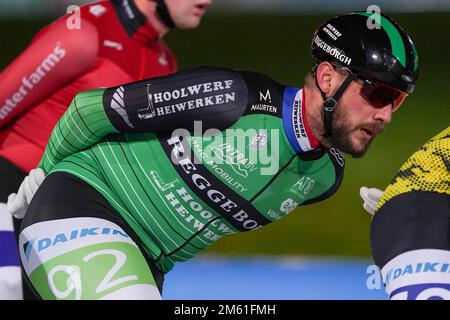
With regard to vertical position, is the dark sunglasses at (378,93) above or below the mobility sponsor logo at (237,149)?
above

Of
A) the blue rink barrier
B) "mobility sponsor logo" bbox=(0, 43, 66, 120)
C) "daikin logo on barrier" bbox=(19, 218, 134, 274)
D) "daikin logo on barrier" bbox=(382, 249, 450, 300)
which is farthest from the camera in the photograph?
the blue rink barrier

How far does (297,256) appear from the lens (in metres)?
8.59

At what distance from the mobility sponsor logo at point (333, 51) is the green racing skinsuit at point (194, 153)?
0.67ft

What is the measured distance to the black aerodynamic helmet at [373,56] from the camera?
3.44 meters

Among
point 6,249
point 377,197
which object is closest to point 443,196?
point 377,197

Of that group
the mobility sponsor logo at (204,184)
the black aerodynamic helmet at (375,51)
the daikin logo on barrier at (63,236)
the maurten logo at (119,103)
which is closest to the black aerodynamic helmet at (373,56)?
the black aerodynamic helmet at (375,51)

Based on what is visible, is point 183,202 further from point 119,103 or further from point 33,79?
point 33,79

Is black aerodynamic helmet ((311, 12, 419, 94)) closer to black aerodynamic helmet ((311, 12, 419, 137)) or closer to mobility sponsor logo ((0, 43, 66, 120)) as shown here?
black aerodynamic helmet ((311, 12, 419, 137))

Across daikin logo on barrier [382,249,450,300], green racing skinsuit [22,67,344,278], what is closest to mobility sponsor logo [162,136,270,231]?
green racing skinsuit [22,67,344,278]

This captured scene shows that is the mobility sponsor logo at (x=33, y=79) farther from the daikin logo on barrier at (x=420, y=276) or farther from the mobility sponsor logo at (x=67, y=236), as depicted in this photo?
the daikin logo on barrier at (x=420, y=276)

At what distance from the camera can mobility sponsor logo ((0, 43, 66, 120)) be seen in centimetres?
445

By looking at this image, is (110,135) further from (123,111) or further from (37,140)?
(37,140)

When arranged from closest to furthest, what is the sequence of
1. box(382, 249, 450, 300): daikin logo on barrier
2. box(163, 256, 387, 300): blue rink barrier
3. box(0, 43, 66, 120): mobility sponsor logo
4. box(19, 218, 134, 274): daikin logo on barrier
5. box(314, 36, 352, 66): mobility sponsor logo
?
box(382, 249, 450, 300): daikin logo on barrier → box(19, 218, 134, 274): daikin logo on barrier → box(314, 36, 352, 66): mobility sponsor logo → box(0, 43, 66, 120): mobility sponsor logo → box(163, 256, 387, 300): blue rink barrier

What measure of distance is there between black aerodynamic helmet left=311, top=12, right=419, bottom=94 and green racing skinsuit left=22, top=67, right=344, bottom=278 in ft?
0.86
